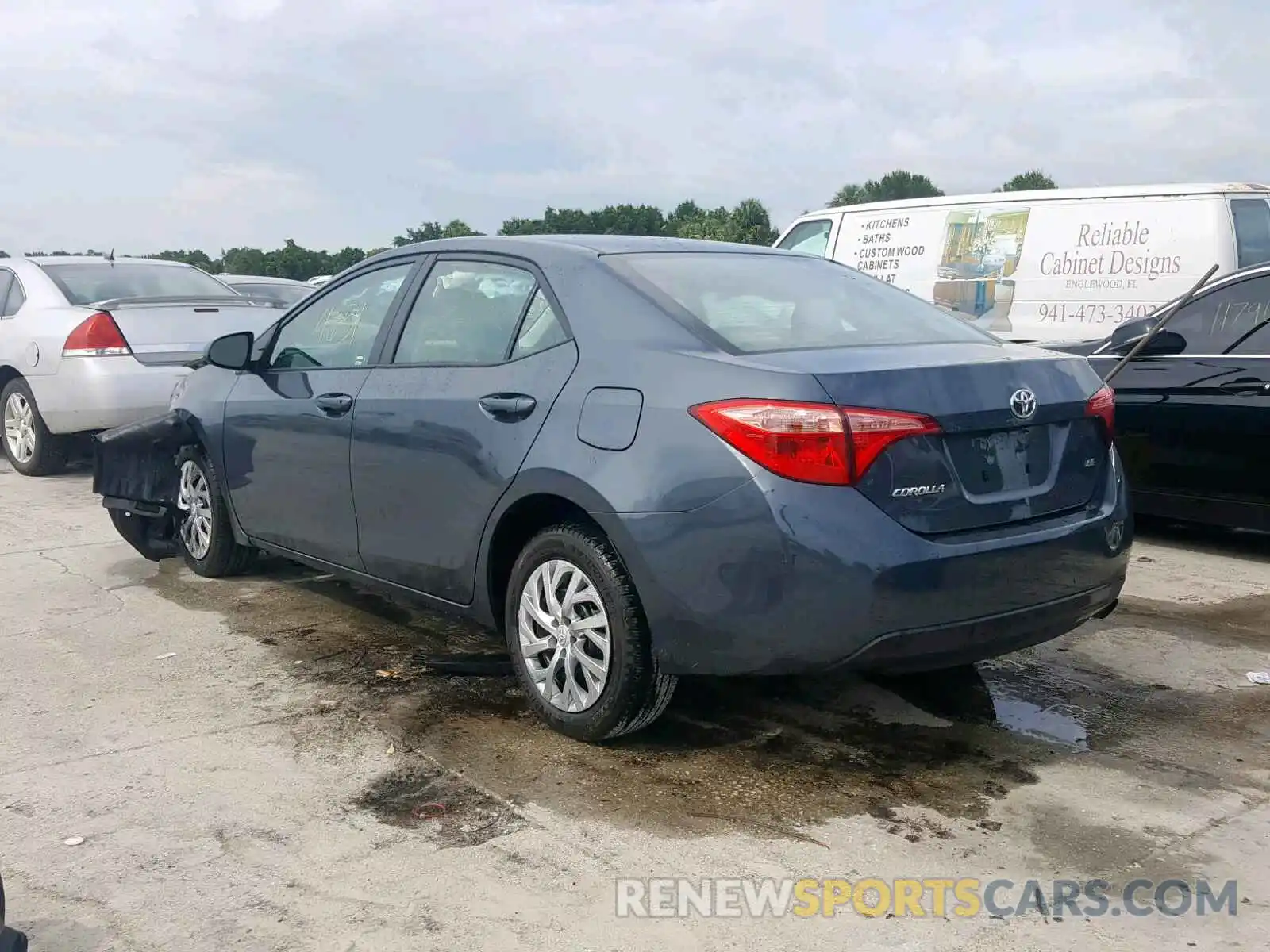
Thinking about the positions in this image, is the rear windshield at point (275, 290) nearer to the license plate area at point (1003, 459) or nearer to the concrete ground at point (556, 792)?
the concrete ground at point (556, 792)

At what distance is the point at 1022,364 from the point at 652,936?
1983 mm

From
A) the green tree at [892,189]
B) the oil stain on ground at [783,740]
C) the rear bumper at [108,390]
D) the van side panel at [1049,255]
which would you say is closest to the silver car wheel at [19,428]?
the rear bumper at [108,390]

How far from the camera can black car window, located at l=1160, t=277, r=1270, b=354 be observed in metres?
6.57

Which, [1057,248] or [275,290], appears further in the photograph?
[275,290]

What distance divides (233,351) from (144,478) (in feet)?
3.86

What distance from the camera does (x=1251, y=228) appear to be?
8.84 metres

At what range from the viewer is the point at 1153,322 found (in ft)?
22.5

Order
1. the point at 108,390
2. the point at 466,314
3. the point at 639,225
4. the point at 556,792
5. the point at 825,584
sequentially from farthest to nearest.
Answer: the point at 639,225
the point at 108,390
the point at 466,314
the point at 556,792
the point at 825,584

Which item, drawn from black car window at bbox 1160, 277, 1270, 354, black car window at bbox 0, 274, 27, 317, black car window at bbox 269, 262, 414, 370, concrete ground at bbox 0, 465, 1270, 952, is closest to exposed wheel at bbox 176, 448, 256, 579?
concrete ground at bbox 0, 465, 1270, 952

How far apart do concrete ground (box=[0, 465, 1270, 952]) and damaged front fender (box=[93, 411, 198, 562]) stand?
1.01m

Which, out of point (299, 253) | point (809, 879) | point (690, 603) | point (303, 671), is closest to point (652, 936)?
point (809, 879)

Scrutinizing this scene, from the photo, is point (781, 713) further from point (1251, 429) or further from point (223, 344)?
point (1251, 429)

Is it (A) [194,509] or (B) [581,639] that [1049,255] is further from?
(B) [581,639]

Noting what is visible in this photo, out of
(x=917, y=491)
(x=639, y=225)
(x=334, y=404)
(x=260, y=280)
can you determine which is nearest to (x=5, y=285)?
(x=260, y=280)
